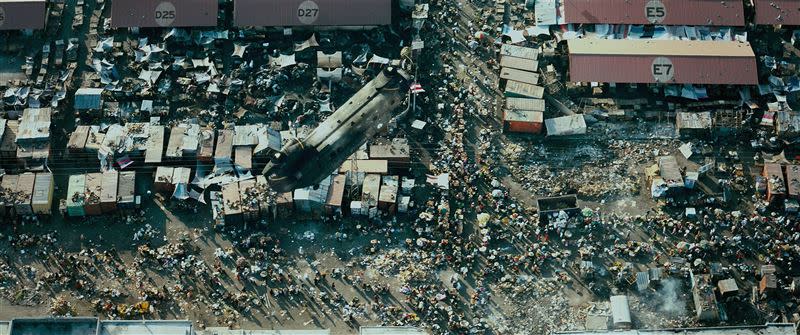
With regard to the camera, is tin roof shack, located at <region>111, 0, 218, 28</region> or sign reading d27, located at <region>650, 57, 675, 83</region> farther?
tin roof shack, located at <region>111, 0, 218, 28</region>

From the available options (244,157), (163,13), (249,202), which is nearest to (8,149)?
(163,13)

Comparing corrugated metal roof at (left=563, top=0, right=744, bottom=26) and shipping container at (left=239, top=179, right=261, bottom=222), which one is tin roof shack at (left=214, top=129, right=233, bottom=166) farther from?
corrugated metal roof at (left=563, top=0, right=744, bottom=26)

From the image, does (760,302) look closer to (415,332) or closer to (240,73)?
(415,332)

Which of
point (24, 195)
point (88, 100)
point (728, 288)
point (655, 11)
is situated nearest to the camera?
point (728, 288)

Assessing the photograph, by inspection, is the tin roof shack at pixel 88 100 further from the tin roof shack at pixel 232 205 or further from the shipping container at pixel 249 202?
the shipping container at pixel 249 202

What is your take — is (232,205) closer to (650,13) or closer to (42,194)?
(42,194)

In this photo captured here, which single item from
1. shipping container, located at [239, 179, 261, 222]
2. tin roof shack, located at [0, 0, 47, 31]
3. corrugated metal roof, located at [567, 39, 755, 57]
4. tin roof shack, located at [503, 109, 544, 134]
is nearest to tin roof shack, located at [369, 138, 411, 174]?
tin roof shack, located at [503, 109, 544, 134]
